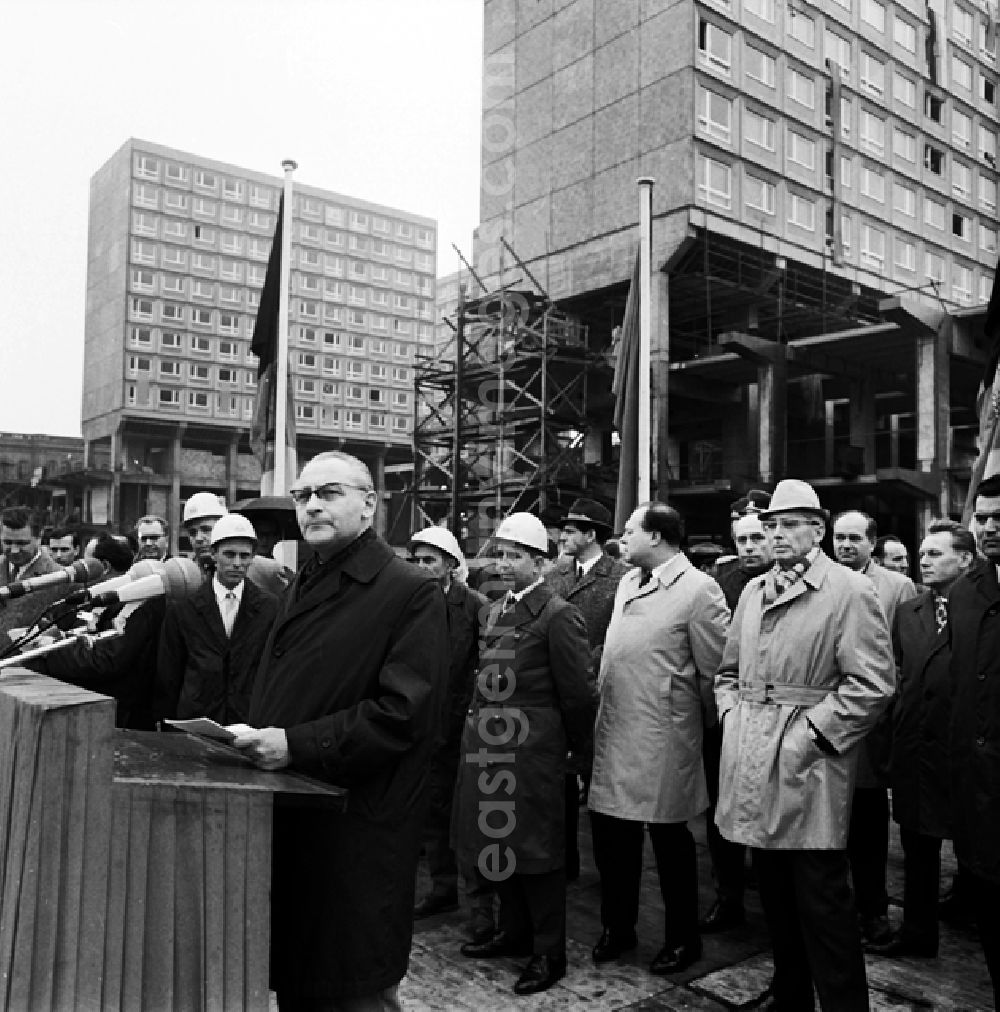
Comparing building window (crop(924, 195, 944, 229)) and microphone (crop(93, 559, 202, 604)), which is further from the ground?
building window (crop(924, 195, 944, 229))

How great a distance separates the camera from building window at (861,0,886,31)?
106ft

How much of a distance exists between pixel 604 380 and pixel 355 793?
2752 cm

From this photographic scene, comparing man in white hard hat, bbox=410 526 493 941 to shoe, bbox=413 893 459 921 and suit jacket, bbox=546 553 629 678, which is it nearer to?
shoe, bbox=413 893 459 921

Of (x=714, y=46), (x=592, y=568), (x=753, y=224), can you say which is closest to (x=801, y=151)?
(x=753, y=224)

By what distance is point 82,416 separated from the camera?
2067 inches

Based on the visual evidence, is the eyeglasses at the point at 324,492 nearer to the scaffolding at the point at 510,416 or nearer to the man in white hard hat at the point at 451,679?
the man in white hard hat at the point at 451,679

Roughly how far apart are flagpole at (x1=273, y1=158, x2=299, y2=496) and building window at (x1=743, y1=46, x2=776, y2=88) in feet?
63.1

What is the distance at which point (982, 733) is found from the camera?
3506 millimetres

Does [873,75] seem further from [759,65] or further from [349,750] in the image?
[349,750]

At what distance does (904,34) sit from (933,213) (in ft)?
21.0

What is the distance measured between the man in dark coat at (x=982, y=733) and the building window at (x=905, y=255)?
3480 centimetres

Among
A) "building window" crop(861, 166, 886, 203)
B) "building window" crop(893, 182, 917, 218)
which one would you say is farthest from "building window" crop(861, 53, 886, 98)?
"building window" crop(893, 182, 917, 218)

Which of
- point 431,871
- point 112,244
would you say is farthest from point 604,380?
point 112,244

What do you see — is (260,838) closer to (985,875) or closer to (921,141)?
(985,875)
